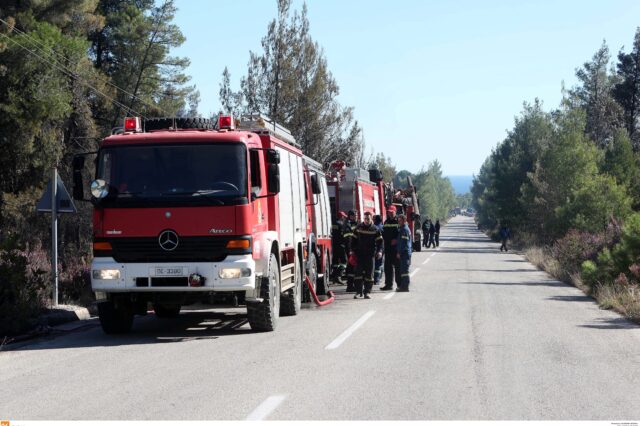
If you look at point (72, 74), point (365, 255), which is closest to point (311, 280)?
point (365, 255)

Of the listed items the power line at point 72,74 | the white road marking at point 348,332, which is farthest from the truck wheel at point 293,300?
the power line at point 72,74

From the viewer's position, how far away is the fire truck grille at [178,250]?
1194 centimetres

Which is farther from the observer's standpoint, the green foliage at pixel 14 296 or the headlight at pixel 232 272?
the green foliage at pixel 14 296

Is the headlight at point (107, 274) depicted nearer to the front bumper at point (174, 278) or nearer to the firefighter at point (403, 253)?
the front bumper at point (174, 278)

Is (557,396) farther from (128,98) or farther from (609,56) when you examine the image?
(609,56)

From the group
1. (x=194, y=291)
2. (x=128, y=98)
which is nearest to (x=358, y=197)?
(x=194, y=291)

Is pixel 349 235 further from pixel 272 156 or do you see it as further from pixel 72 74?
pixel 72 74

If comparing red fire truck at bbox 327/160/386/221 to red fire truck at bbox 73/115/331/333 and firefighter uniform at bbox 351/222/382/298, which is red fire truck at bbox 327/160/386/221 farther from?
red fire truck at bbox 73/115/331/333

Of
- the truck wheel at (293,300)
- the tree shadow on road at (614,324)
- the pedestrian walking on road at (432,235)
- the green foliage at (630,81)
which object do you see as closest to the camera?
the tree shadow on road at (614,324)

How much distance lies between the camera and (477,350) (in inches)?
421

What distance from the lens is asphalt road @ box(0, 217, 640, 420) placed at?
24.1ft

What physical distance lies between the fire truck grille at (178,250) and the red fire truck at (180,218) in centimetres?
1

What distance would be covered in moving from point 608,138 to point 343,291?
199 ft

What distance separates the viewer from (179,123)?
13328 mm
